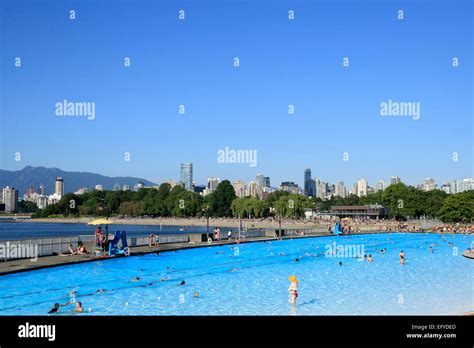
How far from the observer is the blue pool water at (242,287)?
20078 mm

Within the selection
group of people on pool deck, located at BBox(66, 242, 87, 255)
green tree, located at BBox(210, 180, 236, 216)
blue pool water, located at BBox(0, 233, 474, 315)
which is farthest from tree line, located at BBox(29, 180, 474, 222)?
blue pool water, located at BBox(0, 233, 474, 315)

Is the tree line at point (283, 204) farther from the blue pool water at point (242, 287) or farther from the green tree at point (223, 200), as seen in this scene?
the blue pool water at point (242, 287)

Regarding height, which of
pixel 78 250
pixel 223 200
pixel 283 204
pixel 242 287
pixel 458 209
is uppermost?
pixel 223 200

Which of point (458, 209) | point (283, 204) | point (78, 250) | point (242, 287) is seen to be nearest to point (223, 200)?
point (283, 204)

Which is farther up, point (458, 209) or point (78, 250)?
point (458, 209)

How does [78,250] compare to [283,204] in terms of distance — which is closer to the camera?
[78,250]

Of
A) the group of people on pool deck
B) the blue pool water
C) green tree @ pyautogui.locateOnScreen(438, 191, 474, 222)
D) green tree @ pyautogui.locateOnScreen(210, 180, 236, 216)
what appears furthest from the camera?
green tree @ pyautogui.locateOnScreen(210, 180, 236, 216)

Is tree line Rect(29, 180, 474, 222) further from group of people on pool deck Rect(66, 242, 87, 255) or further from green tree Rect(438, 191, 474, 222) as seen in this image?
group of people on pool deck Rect(66, 242, 87, 255)

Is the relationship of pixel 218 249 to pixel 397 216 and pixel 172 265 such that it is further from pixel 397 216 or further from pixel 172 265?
pixel 397 216

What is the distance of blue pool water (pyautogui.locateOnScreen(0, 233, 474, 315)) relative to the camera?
2008 cm

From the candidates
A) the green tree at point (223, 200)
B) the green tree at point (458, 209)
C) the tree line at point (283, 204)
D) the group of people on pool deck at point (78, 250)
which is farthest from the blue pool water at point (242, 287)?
the green tree at point (223, 200)

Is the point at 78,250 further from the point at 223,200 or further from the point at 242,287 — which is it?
the point at 223,200

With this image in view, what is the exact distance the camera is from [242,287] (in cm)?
2516
